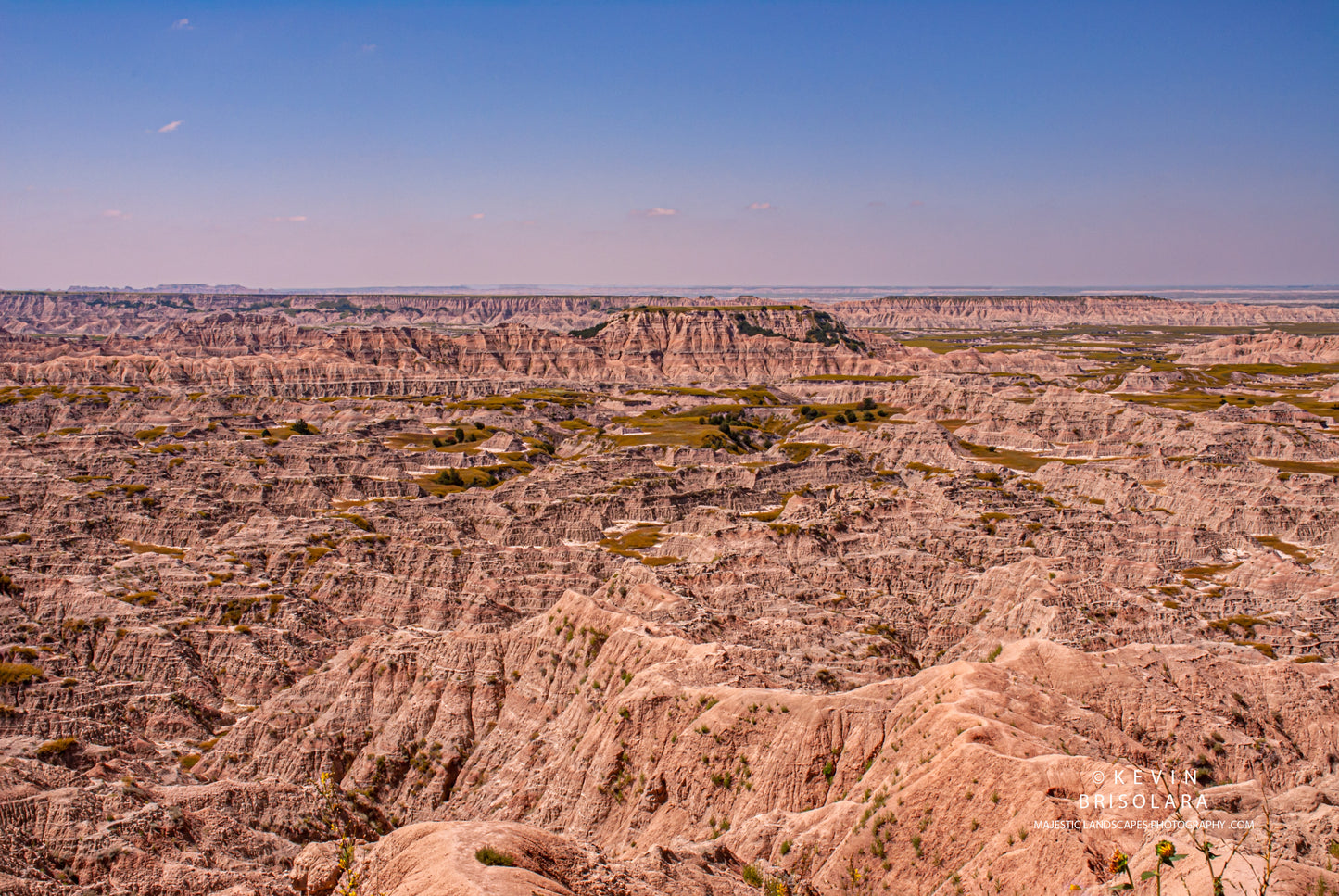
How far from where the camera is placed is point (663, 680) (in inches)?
1713

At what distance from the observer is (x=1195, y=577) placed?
76562mm

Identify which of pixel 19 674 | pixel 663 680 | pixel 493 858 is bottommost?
pixel 19 674

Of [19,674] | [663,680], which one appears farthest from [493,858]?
[19,674]

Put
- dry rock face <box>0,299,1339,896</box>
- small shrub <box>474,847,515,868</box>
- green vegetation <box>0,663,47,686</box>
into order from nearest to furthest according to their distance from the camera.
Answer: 1. small shrub <box>474,847,515,868</box>
2. dry rock face <box>0,299,1339,896</box>
3. green vegetation <box>0,663,47,686</box>

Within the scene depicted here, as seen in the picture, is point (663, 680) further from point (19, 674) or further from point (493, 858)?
point (19, 674)

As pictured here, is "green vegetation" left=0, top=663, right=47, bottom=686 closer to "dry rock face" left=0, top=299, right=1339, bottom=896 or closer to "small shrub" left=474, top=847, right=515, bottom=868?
"dry rock face" left=0, top=299, right=1339, bottom=896

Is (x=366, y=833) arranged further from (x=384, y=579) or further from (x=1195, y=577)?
(x=1195, y=577)

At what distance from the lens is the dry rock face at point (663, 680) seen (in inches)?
1189

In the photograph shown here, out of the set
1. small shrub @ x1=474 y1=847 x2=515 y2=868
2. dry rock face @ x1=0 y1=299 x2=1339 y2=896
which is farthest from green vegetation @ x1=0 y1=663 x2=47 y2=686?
small shrub @ x1=474 y1=847 x2=515 y2=868

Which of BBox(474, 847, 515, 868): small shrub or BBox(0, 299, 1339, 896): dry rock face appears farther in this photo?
BBox(0, 299, 1339, 896): dry rock face

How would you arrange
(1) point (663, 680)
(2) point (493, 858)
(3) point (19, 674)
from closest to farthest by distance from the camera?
(2) point (493, 858), (1) point (663, 680), (3) point (19, 674)

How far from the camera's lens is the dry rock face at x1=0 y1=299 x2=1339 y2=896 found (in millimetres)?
30203

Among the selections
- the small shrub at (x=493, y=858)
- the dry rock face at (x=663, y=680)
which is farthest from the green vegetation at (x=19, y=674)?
the small shrub at (x=493, y=858)

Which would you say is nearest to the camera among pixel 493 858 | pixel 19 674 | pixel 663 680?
pixel 493 858
